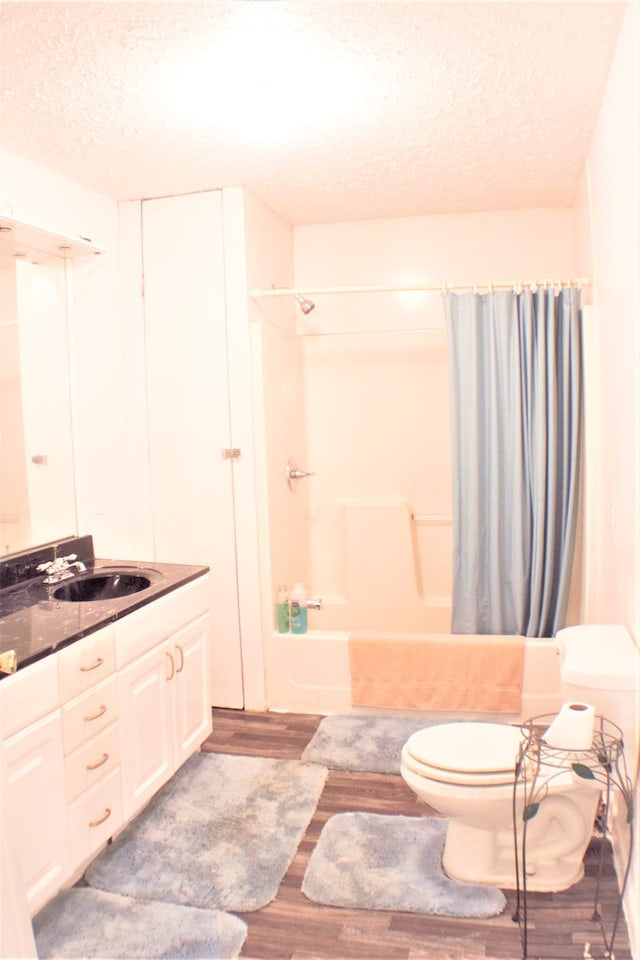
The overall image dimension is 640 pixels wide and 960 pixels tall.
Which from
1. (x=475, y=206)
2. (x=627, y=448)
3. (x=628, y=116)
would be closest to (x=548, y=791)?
(x=627, y=448)

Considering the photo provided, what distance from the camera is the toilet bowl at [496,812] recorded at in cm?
200

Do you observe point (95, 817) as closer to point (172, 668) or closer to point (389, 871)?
point (172, 668)

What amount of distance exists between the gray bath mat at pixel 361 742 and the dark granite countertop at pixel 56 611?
0.86m

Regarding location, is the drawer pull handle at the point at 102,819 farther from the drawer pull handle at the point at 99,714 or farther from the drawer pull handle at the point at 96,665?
the drawer pull handle at the point at 96,665

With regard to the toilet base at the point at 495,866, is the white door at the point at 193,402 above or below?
above

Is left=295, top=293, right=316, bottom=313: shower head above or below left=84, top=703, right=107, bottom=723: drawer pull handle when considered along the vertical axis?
above

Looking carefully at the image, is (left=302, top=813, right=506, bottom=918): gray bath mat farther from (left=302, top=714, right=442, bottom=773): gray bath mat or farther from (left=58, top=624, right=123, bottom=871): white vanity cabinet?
(left=58, top=624, right=123, bottom=871): white vanity cabinet

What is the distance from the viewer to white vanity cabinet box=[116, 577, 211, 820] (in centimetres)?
229

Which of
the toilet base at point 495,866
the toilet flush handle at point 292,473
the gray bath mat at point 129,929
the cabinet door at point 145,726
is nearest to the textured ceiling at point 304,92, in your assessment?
the toilet flush handle at point 292,473

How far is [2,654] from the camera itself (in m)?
1.82

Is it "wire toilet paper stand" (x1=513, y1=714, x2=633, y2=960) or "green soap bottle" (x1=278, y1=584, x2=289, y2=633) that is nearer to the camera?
"wire toilet paper stand" (x1=513, y1=714, x2=633, y2=960)

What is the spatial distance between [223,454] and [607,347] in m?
1.63

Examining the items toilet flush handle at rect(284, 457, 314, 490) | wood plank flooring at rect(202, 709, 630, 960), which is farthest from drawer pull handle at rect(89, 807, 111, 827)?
toilet flush handle at rect(284, 457, 314, 490)

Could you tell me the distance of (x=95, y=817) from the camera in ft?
6.88
